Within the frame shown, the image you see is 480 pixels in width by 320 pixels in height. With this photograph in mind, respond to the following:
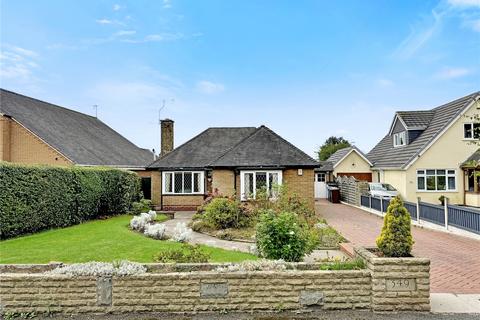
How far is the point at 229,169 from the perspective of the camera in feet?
67.9

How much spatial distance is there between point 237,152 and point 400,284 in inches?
639

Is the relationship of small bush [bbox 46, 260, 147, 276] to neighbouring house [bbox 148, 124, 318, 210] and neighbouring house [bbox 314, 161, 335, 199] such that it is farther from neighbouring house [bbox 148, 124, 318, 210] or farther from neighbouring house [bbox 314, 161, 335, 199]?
neighbouring house [bbox 314, 161, 335, 199]

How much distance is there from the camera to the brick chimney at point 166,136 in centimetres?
2912

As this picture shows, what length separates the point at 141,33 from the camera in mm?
16906

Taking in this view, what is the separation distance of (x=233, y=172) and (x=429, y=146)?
557 inches

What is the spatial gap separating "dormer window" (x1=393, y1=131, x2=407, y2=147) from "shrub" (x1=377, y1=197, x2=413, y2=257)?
A: 23985mm

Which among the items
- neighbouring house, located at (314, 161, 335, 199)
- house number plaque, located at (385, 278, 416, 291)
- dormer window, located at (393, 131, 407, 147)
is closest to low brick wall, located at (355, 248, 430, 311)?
house number plaque, located at (385, 278, 416, 291)

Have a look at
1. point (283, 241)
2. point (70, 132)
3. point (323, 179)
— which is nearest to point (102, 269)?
point (283, 241)

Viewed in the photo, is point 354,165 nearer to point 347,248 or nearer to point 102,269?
point 347,248

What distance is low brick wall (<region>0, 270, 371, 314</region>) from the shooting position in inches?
218

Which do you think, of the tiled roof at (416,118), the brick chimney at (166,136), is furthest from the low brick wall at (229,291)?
the tiled roof at (416,118)

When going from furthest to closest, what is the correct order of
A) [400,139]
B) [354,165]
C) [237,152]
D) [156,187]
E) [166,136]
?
1. [354,165]
2. [166,136]
3. [400,139]
4. [156,187]
5. [237,152]

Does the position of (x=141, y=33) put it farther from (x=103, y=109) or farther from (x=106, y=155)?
(x=103, y=109)

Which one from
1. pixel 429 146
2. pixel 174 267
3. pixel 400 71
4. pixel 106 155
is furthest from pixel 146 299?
pixel 106 155
